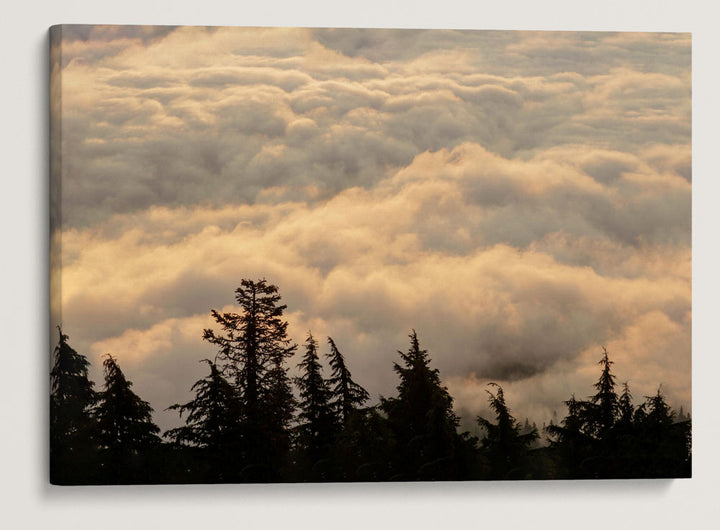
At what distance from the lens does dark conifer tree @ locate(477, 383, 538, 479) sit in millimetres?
3564

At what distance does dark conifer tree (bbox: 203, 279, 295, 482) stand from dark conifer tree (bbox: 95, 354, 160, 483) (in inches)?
14.8

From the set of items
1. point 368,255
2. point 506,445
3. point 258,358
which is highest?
point 368,255

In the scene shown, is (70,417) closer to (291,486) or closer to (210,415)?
(210,415)

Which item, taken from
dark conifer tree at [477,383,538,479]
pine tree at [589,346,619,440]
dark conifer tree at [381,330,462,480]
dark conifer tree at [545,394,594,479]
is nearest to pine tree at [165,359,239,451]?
dark conifer tree at [381,330,462,480]

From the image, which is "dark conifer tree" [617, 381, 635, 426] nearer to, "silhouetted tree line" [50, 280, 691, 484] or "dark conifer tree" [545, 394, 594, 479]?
"silhouetted tree line" [50, 280, 691, 484]

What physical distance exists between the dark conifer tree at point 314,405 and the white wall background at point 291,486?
213 mm

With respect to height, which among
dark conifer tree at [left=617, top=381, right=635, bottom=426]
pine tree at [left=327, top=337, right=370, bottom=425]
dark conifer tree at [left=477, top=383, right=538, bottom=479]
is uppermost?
pine tree at [left=327, top=337, right=370, bottom=425]

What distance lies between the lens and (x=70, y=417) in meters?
3.45

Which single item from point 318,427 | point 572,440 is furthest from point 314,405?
point 572,440

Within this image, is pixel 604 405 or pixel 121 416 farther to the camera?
pixel 604 405

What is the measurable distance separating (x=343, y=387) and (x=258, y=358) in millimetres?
376

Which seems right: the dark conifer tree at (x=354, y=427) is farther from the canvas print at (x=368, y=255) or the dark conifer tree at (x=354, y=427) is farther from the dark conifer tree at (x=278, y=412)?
the dark conifer tree at (x=278, y=412)

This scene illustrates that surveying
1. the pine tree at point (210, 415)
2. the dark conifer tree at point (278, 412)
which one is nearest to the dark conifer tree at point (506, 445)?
the dark conifer tree at point (278, 412)

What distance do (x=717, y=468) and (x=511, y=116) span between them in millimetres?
1760
